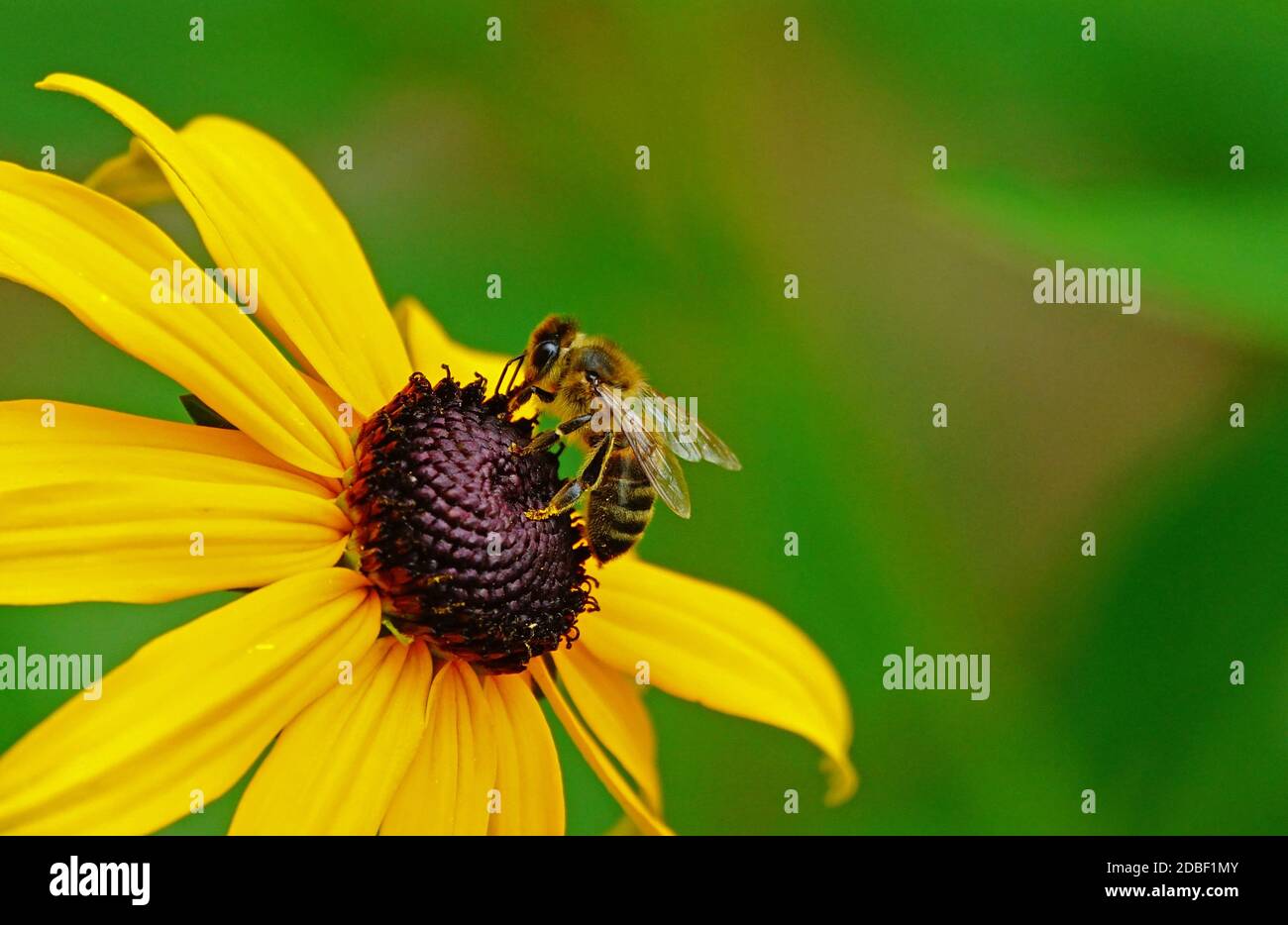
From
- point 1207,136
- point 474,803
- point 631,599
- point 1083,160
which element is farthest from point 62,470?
point 1207,136

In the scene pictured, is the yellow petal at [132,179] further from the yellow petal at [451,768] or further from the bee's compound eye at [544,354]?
the yellow petal at [451,768]

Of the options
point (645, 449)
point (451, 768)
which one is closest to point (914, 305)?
point (645, 449)

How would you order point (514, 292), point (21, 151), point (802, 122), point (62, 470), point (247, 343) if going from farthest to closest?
point (802, 122), point (514, 292), point (21, 151), point (247, 343), point (62, 470)

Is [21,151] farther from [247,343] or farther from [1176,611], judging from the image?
Result: [1176,611]

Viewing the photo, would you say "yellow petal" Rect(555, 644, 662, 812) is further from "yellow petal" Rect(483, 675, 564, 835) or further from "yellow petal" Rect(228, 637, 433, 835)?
"yellow petal" Rect(228, 637, 433, 835)

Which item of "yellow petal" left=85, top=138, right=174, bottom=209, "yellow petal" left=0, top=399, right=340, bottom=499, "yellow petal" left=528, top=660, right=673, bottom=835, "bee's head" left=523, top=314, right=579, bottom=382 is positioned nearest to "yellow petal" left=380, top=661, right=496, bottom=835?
"yellow petal" left=528, top=660, right=673, bottom=835

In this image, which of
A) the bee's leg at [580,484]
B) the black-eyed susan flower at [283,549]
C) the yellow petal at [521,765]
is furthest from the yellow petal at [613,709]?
the bee's leg at [580,484]

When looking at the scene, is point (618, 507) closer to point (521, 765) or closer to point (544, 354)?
point (544, 354)

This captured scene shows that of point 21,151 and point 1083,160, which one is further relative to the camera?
point 1083,160
